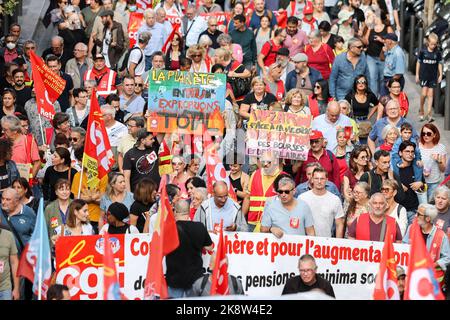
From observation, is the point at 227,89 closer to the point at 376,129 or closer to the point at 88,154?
the point at 376,129

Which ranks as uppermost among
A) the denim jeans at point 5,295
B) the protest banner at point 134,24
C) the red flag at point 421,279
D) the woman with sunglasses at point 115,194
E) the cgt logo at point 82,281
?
the protest banner at point 134,24

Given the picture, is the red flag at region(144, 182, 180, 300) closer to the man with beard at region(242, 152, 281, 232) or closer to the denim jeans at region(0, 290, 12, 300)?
the denim jeans at region(0, 290, 12, 300)

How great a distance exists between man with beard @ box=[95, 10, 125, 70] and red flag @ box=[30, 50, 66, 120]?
4.04 meters

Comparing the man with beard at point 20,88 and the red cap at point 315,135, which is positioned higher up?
the man with beard at point 20,88

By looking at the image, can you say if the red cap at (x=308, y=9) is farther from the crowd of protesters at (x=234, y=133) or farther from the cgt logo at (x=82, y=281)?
the cgt logo at (x=82, y=281)

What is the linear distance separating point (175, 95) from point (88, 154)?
1.92 metres

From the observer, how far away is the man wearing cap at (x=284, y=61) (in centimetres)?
2222

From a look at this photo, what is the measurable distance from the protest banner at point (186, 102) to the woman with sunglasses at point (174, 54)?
3249 millimetres

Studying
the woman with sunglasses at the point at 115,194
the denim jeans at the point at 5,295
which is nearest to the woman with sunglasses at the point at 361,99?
the woman with sunglasses at the point at 115,194

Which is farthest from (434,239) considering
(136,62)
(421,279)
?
(136,62)

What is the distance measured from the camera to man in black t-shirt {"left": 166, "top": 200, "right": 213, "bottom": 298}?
14984 mm

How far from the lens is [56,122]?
19312 mm

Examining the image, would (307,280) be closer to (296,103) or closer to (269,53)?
(296,103)

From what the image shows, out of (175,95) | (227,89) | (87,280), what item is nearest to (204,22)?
(227,89)
